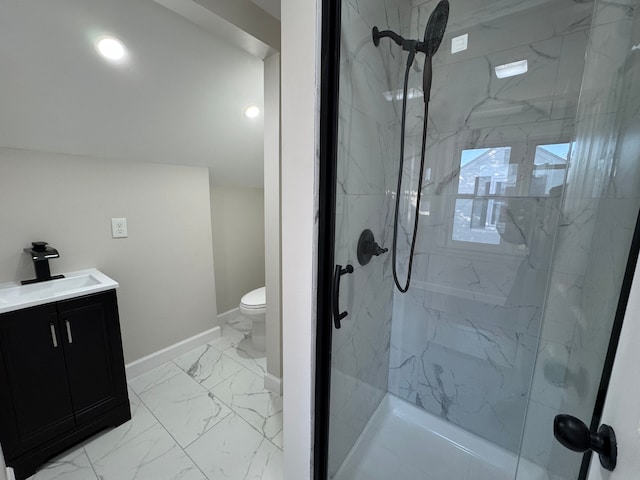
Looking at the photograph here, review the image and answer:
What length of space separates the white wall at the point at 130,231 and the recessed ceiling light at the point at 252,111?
0.66 meters

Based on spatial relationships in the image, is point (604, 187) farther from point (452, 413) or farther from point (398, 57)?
point (452, 413)

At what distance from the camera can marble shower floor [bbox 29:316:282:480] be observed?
1.34 m

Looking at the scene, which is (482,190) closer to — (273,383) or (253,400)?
(273,383)

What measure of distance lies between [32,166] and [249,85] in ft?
4.50

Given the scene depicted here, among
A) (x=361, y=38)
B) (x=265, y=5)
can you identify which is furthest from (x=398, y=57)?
(x=265, y=5)

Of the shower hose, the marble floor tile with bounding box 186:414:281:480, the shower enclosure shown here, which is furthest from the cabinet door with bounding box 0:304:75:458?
the shower hose

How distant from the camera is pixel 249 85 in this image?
1.84 metres

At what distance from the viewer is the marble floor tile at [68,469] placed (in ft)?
4.26

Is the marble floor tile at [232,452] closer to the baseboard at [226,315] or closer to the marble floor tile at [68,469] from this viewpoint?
the marble floor tile at [68,469]

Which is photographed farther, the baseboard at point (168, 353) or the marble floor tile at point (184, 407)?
the baseboard at point (168, 353)

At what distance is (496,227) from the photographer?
4.37 feet

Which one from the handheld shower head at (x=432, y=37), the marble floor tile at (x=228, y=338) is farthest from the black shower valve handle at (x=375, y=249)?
the marble floor tile at (x=228, y=338)

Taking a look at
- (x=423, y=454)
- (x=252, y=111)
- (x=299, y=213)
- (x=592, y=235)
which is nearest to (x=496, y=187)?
(x=592, y=235)

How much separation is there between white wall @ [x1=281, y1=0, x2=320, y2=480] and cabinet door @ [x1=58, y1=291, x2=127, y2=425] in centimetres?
118
